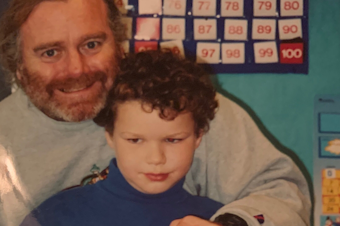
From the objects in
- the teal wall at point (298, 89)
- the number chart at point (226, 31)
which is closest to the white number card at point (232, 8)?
the number chart at point (226, 31)

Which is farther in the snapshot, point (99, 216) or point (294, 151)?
point (294, 151)

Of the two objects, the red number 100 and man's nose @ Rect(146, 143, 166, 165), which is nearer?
man's nose @ Rect(146, 143, 166, 165)

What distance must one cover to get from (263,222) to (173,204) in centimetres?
15

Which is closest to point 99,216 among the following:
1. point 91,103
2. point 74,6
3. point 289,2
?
point 91,103

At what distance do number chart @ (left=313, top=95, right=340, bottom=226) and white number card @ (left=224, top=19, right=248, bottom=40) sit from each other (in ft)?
0.60

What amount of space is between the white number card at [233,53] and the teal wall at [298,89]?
3 cm

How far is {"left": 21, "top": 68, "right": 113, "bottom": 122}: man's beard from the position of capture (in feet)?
1.87

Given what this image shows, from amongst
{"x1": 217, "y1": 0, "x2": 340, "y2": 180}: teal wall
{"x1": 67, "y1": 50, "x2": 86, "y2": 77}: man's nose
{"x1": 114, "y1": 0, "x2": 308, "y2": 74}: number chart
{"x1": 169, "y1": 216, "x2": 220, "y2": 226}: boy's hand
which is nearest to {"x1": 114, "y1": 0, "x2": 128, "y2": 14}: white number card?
{"x1": 114, "y1": 0, "x2": 308, "y2": 74}: number chart

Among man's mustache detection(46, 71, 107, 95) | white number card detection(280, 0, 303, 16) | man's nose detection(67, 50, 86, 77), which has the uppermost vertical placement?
white number card detection(280, 0, 303, 16)

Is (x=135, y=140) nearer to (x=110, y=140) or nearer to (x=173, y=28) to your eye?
(x=110, y=140)

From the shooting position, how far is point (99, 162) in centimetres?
61

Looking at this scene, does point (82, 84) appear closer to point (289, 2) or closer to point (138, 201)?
point (138, 201)

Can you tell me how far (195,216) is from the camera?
1.81ft

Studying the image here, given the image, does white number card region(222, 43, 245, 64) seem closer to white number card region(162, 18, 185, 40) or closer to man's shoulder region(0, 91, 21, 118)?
white number card region(162, 18, 185, 40)
